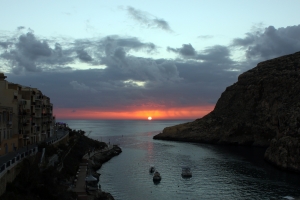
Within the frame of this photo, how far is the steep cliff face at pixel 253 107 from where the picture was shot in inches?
5089

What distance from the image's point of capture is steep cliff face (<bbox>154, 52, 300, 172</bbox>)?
424ft

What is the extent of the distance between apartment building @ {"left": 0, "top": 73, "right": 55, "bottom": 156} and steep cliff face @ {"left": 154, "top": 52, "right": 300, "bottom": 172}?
81.5 metres

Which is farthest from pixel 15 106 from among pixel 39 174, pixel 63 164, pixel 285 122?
pixel 285 122

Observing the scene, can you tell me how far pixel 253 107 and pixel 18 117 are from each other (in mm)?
113056

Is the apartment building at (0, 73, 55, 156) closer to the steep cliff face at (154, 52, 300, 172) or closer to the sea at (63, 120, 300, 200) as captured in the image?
the sea at (63, 120, 300, 200)

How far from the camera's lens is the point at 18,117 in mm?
64125

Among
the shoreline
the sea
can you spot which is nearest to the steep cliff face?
the sea

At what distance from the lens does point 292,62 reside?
137m

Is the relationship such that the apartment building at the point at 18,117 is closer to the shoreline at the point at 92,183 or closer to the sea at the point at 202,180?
the shoreline at the point at 92,183

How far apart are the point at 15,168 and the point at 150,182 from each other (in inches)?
1356

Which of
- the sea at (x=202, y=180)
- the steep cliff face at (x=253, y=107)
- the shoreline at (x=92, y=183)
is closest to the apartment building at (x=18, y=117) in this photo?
the shoreline at (x=92, y=183)

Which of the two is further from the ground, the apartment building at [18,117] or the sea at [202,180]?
the apartment building at [18,117]

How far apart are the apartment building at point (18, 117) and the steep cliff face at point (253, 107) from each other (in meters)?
81.5

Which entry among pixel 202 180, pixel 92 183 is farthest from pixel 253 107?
pixel 92 183
